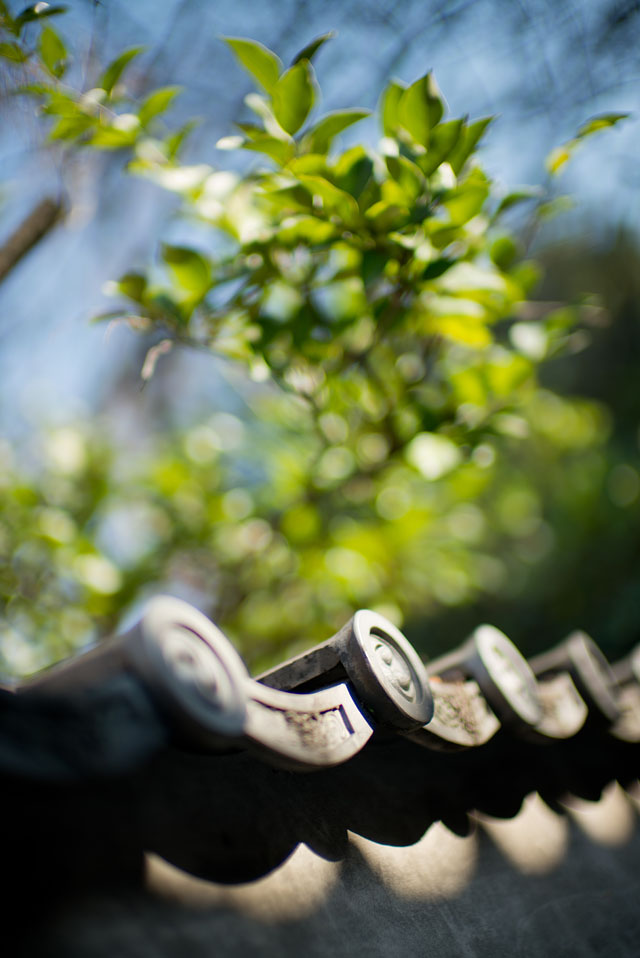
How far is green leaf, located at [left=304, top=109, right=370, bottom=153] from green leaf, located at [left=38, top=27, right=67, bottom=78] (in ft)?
1.08

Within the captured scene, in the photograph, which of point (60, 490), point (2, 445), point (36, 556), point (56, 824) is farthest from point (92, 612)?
point (56, 824)

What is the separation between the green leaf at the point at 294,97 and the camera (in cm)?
72

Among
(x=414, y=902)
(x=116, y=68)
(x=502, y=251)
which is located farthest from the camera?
(x=502, y=251)

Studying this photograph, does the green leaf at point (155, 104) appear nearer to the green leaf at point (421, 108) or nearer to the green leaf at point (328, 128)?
the green leaf at point (328, 128)

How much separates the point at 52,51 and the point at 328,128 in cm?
36

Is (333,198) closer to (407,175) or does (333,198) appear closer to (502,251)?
(407,175)

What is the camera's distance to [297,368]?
102cm

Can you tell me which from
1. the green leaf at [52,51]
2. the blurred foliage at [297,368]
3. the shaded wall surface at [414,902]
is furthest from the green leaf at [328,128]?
the shaded wall surface at [414,902]

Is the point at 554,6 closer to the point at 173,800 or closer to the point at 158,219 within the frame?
the point at 158,219

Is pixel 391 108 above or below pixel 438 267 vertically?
above

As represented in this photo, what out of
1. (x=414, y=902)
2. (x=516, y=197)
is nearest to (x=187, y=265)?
(x=516, y=197)

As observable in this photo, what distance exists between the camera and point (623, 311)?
20.1 feet

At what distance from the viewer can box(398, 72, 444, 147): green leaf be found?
0.72 meters

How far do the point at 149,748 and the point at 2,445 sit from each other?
1.49m
